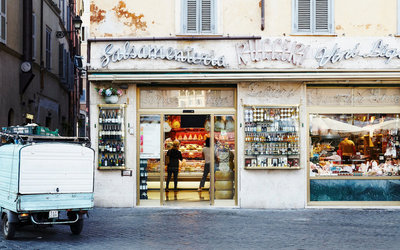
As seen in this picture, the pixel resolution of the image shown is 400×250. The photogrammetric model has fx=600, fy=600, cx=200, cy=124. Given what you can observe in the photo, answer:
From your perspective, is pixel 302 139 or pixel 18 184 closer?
pixel 18 184

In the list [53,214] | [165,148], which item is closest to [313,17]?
[165,148]

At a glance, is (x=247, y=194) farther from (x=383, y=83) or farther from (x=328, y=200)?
(x=383, y=83)

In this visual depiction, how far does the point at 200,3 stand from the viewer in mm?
15398

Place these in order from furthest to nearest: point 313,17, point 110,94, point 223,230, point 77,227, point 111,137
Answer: point 313,17
point 111,137
point 110,94
point 223,230
point 77,227

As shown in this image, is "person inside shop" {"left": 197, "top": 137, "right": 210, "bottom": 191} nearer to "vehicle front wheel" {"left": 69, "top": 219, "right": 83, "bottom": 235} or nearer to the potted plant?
the potted plant

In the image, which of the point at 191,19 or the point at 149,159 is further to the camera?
the point at 149,159

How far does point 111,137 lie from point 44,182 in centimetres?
468

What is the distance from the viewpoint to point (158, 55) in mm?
15078

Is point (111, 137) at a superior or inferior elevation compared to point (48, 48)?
inferior

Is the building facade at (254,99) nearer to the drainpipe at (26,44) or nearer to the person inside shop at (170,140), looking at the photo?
the person inside shop at (170,140)

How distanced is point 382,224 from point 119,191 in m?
6.39

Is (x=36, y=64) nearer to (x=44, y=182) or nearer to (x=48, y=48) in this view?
(x=48, y=48)

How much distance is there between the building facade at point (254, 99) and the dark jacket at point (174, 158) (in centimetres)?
89

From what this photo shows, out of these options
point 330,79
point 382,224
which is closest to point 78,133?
point 330,79
